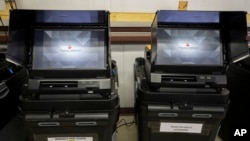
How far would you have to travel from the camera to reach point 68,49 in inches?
36.9

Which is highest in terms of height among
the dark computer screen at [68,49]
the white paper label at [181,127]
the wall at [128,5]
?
the wall at [128,5]

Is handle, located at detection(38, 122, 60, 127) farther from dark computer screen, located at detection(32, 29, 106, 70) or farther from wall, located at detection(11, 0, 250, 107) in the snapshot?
→ wall, located at detection(11, 0, 250, 107)

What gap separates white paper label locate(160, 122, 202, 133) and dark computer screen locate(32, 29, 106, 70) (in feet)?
1.38

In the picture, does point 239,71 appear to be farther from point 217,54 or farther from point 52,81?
point 52,81

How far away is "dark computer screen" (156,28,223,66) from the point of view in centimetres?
98

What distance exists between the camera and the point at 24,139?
1.32 meters

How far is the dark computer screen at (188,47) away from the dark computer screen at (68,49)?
11.6 inches

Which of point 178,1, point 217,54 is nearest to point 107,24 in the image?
point 217,54

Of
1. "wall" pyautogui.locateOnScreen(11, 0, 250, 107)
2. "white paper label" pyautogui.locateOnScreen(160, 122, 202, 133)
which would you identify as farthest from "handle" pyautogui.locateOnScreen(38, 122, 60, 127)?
"wall" pyautogui.locateOnScreen(11, 0, 250, 107)

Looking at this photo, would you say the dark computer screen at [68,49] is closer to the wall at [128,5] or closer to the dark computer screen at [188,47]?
the dark computer screen at [188,47]

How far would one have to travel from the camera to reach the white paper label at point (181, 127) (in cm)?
97

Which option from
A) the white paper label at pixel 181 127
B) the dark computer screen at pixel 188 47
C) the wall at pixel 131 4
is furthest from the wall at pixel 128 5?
the white paper label at pixel 181 127

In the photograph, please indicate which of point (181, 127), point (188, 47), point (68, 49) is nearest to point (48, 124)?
point (68, 49)

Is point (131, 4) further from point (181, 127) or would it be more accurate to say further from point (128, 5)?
point (181, 127)
